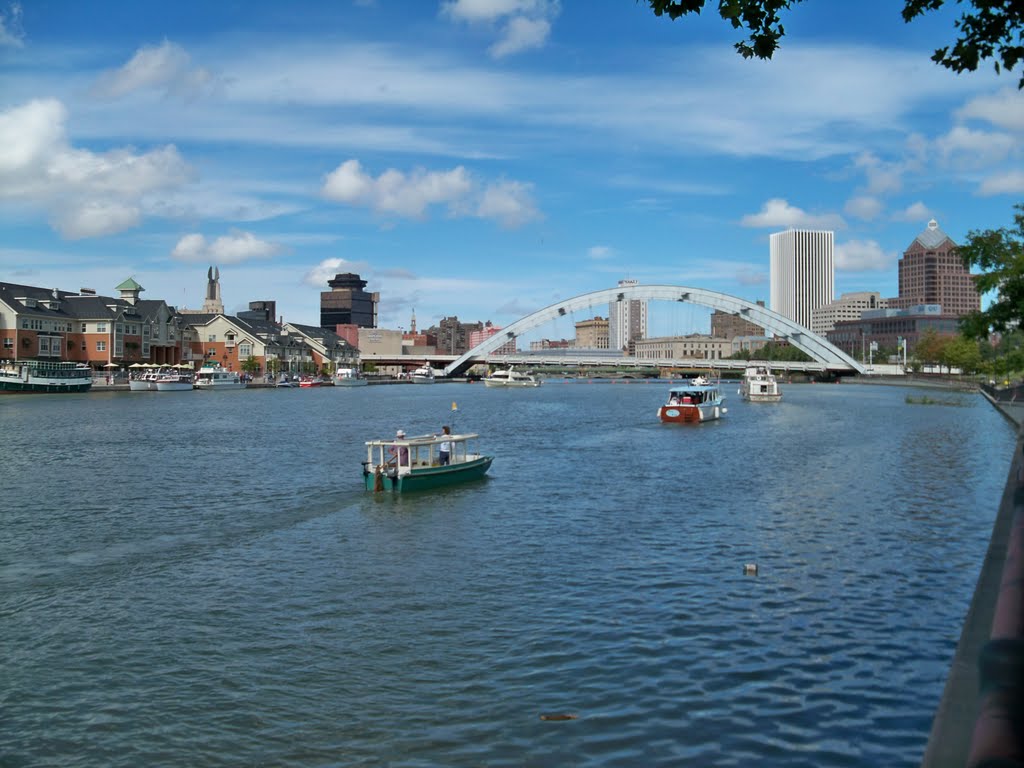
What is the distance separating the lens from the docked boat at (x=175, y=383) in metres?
111

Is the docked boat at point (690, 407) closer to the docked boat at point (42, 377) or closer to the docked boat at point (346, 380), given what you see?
the docked boat at point (42, 377)

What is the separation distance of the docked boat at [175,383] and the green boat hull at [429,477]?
86.7 metres

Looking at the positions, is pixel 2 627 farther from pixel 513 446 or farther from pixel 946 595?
pixel 513 446

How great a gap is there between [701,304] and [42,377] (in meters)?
127

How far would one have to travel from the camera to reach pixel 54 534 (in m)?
23.5

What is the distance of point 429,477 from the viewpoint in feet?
108

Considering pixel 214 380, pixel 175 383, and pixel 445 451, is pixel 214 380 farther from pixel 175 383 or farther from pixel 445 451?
pixel 445 451

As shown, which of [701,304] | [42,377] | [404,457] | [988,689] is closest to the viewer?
[988,689]

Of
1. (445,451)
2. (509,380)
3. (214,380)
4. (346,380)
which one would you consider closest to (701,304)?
(509,380)

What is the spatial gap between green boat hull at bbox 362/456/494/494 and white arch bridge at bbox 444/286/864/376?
149m

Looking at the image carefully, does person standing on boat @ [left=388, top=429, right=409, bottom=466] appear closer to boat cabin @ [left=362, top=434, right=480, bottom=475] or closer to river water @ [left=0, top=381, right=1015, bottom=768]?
boat cabin @ [left=362, top=434, right=480, bottom=475]

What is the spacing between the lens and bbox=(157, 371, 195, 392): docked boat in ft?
364

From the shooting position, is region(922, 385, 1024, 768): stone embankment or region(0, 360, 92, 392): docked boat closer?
region(922, 385, 1024, 768): stone embankment

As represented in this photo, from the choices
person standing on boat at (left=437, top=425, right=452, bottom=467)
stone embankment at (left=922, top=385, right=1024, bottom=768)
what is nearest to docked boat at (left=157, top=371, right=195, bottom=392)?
person standing on boat at (left=437, top=425, right=452, bottom=467)
